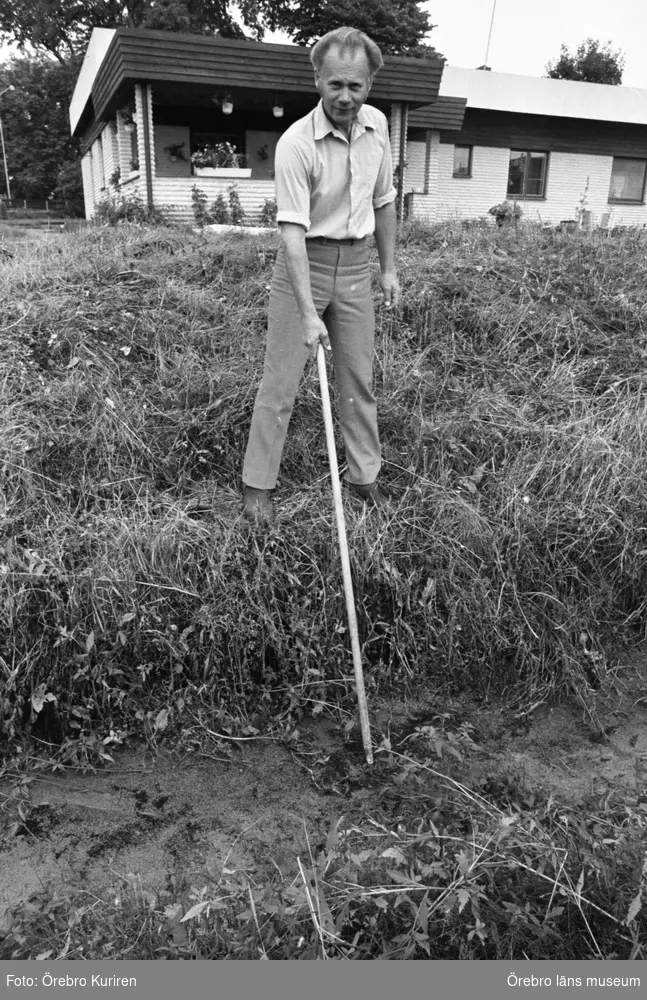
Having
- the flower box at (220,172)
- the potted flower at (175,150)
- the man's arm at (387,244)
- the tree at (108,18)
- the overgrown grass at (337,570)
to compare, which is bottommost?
the overgrown grass at (337,570)

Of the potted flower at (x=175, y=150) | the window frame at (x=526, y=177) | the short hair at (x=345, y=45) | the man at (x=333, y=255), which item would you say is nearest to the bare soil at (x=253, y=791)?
the man at (x=333, y=255)

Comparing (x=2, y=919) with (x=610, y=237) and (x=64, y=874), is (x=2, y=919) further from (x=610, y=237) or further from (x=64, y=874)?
(x=610, y=237)

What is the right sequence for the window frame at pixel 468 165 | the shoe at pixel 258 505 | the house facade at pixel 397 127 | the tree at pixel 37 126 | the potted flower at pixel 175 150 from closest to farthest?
the shoe at pixel 258 505
the house facade at pixel 397 127
the potted flower at pixel 175 150
the window frame at pixel 468 165
the tree at pixel 37 126

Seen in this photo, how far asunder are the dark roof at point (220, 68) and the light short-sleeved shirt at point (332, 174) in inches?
376

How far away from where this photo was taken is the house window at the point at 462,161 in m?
16.4

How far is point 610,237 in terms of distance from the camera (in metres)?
6.54

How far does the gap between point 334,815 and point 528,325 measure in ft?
12.0

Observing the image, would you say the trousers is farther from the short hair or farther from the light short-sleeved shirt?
the short hair

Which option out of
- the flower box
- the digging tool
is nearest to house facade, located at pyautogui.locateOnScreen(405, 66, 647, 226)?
the flower box

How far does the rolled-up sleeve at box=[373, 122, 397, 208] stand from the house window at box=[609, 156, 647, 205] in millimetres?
17222

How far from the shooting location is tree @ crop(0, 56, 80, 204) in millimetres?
33656

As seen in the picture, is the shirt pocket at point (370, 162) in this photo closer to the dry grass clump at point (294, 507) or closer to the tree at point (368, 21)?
the dry grass clump at point (294, 507)

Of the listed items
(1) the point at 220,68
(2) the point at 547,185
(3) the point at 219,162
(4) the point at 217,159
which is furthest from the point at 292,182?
(2) the point at 547,185

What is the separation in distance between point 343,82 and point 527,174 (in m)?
16.4
